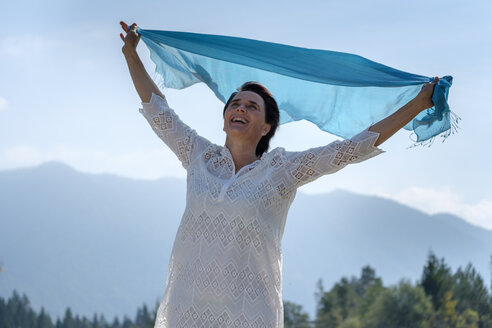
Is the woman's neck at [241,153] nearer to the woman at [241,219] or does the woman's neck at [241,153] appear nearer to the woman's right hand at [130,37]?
the woman at [241,219]

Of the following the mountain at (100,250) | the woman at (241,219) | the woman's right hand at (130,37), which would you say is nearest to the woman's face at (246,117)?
the woman at (241,219)

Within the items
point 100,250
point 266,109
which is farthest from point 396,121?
point 100,250

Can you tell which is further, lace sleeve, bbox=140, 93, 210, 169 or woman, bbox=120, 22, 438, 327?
lace sleeve, bbox=140, 93, 210, 169

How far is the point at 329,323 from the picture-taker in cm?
4881

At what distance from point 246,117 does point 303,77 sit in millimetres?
453

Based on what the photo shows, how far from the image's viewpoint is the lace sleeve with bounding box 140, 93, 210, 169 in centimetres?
282

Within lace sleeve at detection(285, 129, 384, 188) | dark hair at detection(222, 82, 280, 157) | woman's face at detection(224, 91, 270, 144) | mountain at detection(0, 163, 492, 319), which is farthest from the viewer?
mountain at detection(0, 163, 492, 319)

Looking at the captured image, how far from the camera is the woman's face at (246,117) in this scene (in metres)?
2.67

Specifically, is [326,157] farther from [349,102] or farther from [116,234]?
[116,234]

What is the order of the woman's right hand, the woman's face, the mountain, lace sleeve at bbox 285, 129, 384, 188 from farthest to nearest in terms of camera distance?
the mountain
the woman's right hand
the woman's face
lace sleeve at bbox 285, 129, 384, 188

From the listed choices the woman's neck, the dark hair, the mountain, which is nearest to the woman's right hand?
the dark hair

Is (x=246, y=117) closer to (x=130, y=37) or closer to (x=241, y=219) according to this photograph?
(x=241, y=219)

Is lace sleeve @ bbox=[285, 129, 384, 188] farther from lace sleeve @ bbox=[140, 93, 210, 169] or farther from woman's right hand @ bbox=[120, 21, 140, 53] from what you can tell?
woman's right hand @ bbox=[120, 21, 140, 53]

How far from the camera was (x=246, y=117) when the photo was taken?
8.78 ft
